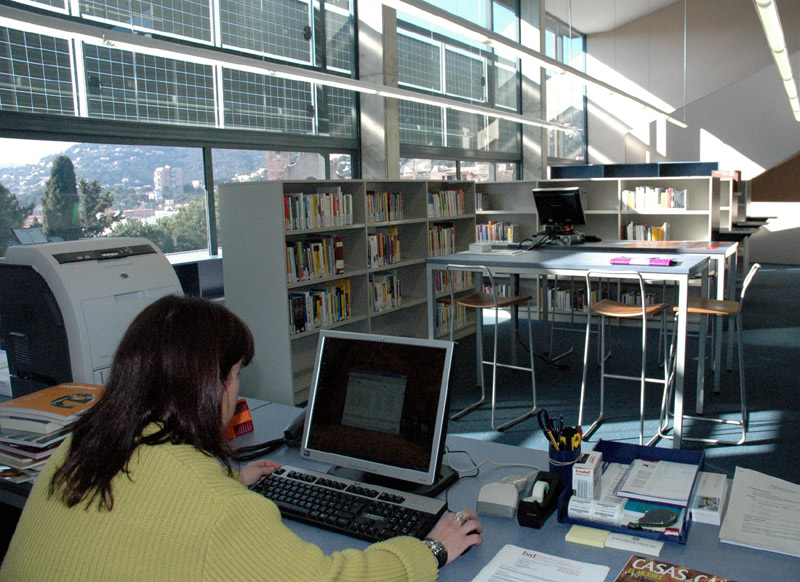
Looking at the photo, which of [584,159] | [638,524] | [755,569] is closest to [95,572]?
[638,524]

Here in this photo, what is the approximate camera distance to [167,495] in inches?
40.3

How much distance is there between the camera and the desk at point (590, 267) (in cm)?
348

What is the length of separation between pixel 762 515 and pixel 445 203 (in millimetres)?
5256

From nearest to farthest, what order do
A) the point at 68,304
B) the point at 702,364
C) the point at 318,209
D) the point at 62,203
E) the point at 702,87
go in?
the point at 68,304
the point at 702,364
the point at 62,203
the point at 318,209
the point at 702,87

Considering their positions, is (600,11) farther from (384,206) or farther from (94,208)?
(94,208)

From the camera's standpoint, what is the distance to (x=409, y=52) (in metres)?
8.06

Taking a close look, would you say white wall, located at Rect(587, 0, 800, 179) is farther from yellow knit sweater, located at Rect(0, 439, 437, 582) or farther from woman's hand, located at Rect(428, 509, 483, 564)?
yellow knit sweater, located at Rect(0, 439, 437, 582)

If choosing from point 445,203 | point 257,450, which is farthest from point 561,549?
point 445,203

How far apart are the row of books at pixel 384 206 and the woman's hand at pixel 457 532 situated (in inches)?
168

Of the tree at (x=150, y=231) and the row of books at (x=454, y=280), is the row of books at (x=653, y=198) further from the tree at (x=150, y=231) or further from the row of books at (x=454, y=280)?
the tree at (x=150, y=231)

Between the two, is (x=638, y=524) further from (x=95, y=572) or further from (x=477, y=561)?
(x=95, y=572)

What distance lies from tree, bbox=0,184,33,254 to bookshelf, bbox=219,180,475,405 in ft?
4.37

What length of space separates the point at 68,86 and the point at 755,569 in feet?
15.9

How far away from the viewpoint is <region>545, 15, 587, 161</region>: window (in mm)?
12352
